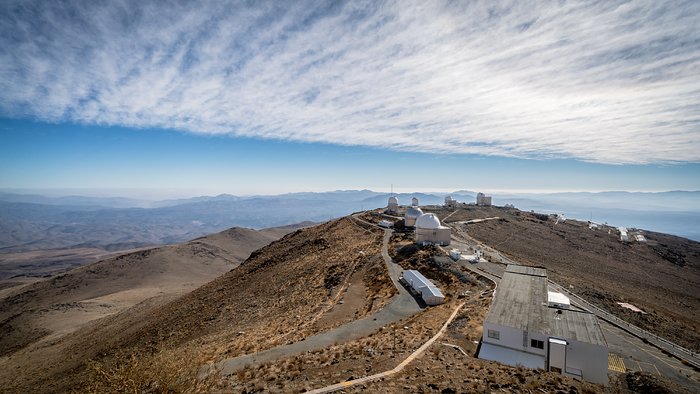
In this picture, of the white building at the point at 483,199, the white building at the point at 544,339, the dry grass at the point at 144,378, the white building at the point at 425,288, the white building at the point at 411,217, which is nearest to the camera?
the dry grass at the point at 144,378

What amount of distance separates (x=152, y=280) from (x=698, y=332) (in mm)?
88227

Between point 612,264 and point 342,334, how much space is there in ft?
179

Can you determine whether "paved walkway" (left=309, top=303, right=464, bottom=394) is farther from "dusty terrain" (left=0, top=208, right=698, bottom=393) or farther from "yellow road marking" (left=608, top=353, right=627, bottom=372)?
"yellow road marking" (left=608, top=353, right=627, bottom=372)

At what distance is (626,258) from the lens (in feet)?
189

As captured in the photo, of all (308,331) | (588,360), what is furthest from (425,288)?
(588,360)

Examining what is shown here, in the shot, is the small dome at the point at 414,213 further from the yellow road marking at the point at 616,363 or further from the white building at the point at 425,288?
the yellow road marking at the point at 616,363

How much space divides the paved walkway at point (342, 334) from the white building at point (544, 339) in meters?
6.24

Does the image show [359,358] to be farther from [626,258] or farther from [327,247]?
[626,258]

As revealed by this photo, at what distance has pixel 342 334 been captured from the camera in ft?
59.2

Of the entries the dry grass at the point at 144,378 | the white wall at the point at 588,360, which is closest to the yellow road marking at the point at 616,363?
the white wall at the point at 588,360

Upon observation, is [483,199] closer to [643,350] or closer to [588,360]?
[643,350]

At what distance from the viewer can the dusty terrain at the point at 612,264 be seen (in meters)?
26.4

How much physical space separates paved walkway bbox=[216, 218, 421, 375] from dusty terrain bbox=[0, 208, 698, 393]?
827 millimetres

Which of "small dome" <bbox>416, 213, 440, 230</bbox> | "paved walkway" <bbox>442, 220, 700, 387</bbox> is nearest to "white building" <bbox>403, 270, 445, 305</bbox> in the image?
"paved walkway" <bbox>442, 220, 700, 387</bbox>
